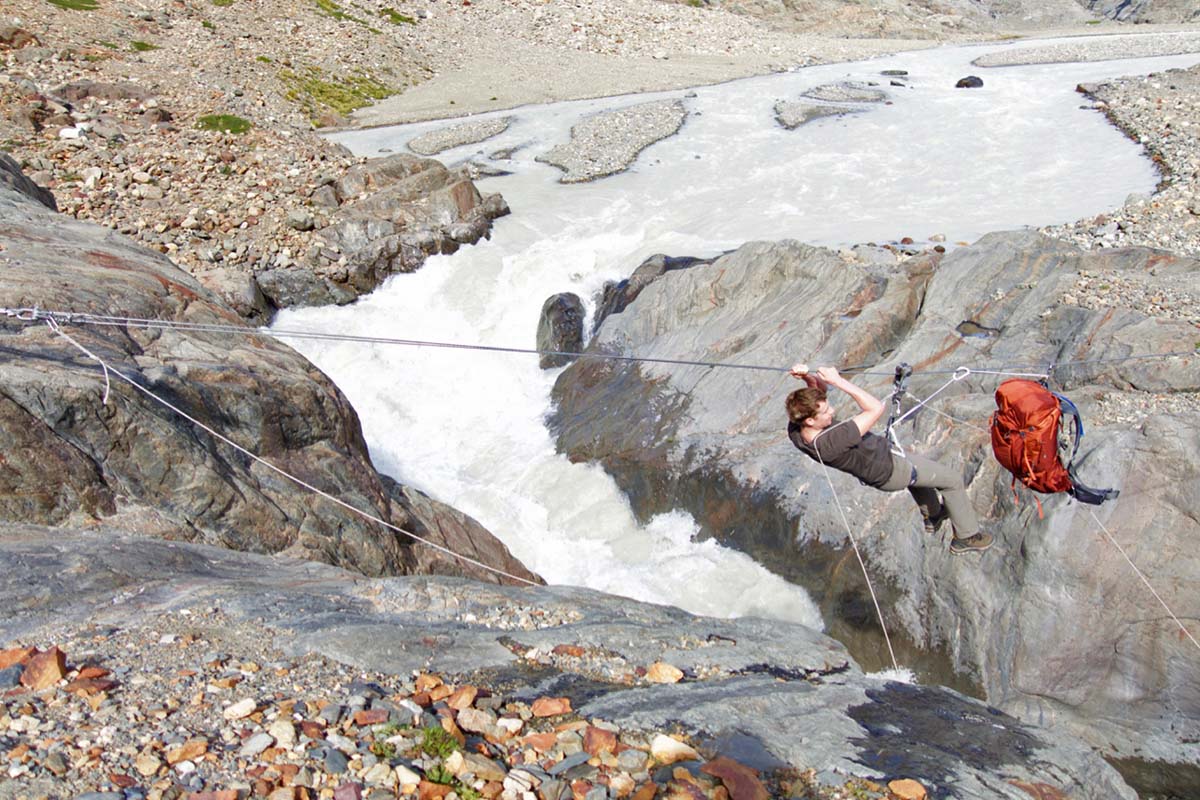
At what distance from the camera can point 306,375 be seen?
45.6 ft

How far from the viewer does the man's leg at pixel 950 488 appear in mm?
9055

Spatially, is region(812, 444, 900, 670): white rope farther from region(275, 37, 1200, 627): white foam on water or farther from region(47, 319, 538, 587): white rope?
region(47, 319, 538, 587): white rope

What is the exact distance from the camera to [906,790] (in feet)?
19.9

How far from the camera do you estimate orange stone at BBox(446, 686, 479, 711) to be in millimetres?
6510

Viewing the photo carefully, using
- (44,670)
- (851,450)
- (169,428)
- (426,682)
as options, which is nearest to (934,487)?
(851,450)

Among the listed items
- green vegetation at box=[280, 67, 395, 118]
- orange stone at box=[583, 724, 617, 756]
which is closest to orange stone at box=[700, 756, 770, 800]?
orange stone at box=[583, 724, 617, 756]

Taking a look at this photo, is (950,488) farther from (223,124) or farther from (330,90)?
(330,90)

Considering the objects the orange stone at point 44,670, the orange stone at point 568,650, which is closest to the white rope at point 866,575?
the orange stone at point 568,650

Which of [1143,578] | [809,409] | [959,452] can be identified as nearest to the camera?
[809,409]

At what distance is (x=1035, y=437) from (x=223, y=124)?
31.8 metres

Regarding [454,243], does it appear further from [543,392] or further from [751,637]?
[751,637]

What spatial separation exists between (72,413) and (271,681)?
5.01m

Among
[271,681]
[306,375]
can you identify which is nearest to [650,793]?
[271,681]

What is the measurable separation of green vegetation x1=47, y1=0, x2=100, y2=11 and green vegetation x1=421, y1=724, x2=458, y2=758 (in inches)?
1886
